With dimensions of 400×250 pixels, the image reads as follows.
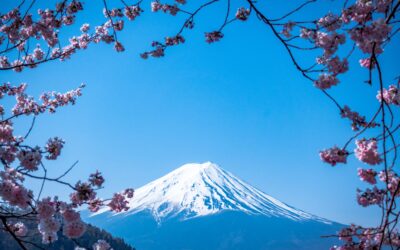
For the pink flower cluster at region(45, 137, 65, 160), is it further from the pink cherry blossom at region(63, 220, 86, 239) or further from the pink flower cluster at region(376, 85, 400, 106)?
the pink flower cluster at region(376, 85, 400, 106)

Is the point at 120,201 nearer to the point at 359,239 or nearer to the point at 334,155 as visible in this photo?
the point at 334,155

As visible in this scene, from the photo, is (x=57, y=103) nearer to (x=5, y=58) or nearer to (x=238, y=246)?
(x=5, y=58)

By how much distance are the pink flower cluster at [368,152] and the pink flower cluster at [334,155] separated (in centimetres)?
18

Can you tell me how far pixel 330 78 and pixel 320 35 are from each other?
17.2 inches

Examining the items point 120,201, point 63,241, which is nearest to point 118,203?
point 120,201

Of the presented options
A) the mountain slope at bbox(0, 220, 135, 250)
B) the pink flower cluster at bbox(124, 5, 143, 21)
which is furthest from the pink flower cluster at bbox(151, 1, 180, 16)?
the mountain slope at bbox(0, 220, 135, 250)

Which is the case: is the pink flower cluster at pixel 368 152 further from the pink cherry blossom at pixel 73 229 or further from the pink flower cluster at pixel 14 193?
the pink flower cluster at pixel 14 193

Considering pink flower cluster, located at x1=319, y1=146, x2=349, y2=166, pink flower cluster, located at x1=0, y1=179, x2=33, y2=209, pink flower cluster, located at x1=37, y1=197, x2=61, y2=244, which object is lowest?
pink flower cluster, located at x1=37, y1=197, x2=61, y2=244

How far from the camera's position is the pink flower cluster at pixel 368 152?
323 centimetres

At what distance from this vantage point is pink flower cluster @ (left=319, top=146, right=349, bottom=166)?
320 centimetres

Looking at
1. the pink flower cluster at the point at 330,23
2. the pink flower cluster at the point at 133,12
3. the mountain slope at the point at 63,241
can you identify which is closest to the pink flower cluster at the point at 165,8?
the pink flower cluster at the point at 133,12

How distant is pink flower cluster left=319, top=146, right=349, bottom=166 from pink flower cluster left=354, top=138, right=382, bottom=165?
0.18 m

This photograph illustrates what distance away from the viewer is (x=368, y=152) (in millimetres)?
3242

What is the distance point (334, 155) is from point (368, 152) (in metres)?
0.29
